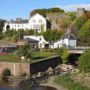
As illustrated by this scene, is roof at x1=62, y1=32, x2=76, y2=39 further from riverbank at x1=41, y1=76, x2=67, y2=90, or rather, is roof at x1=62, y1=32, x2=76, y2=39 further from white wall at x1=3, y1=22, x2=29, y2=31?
riverbank at x1=41, y1=76, x2=67, y2=90

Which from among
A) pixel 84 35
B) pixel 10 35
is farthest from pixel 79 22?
pixel 10 35

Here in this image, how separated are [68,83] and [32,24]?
62.8 metres

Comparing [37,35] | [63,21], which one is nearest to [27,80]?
[37,35]

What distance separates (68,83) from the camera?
56.3 metres

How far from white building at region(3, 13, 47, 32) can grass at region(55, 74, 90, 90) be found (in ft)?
174

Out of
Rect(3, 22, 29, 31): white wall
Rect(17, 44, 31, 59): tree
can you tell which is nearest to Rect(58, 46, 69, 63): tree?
Rect(17, 44, 31, 59): tree

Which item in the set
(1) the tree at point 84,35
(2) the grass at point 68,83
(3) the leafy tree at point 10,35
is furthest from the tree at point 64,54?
(3) the leafy tree at point 10,35

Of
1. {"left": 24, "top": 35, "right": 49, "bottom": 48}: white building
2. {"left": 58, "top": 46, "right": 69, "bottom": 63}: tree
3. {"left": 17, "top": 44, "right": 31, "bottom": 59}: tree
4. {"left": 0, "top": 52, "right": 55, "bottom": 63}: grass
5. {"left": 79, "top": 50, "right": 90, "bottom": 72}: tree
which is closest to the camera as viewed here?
{"left": 79, "top": 50, "right": 90, "bottom": 72}: tree

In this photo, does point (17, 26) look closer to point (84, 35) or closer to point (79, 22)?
point (79, 22)

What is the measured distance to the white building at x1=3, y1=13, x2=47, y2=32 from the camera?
11512cm

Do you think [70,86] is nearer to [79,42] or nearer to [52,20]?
[79,42]

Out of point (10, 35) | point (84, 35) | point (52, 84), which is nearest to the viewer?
point (52, 84)

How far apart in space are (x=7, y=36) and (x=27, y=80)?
49.4 m

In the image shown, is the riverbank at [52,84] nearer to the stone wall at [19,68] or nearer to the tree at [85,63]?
the stone wall at [19,68]
